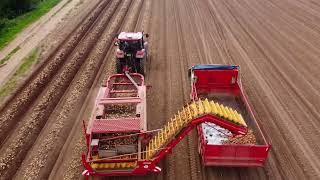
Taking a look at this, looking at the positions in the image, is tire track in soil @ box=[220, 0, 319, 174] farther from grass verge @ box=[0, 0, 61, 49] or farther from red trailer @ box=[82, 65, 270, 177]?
grass verge @ box=[0, 0, 61, 49]

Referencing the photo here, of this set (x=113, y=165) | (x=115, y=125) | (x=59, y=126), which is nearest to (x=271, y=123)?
(x=115, y=125)

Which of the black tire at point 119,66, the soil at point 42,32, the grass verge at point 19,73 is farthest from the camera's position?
the soil at point 42,32

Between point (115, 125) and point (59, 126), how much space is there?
3.53 metres

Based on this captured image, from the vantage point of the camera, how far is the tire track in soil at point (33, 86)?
44.2 feet

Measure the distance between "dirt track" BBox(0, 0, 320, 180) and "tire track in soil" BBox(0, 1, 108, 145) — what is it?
0.04 meters

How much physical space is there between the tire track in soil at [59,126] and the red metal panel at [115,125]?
207cm

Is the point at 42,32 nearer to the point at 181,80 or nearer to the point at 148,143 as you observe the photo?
the point at 181,80

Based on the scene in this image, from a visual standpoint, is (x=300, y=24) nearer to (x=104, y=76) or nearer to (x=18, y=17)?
(x=104, y=76)

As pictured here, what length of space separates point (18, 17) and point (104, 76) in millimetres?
13145

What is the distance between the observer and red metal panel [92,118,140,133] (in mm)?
10258

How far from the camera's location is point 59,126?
42.8 ft

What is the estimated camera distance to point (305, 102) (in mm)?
14539

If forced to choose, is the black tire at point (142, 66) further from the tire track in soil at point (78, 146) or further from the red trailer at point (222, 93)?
the red trailer at point (222, 93)

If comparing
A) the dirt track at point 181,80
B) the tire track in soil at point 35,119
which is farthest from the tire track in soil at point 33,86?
the tire track in soil at point 35,119
